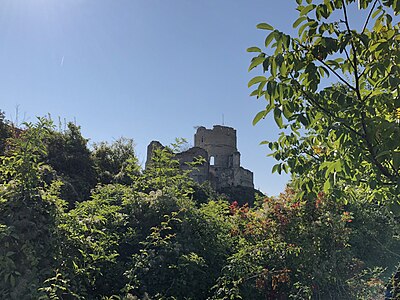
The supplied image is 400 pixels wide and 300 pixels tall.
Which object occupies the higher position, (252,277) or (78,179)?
(78,179)

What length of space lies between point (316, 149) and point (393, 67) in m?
1.05

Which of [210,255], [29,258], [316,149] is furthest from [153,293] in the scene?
[316,149]

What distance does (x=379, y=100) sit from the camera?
7.55 feet

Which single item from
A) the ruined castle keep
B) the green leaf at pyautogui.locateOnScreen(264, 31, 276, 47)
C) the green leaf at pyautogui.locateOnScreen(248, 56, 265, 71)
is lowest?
the green leaf at pyautogui.locateOnScreen(248, 56, 265, 71)

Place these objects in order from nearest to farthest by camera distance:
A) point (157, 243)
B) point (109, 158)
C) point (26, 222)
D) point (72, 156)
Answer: point (26, 222), point (157, 243), point (72, 156), point (109, 158)

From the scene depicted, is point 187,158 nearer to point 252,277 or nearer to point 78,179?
point 78,179

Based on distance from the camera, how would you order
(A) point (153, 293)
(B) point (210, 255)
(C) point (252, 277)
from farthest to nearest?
(B) point (210, 255)
(C) point (252, 277)
(A) point (153, 293)

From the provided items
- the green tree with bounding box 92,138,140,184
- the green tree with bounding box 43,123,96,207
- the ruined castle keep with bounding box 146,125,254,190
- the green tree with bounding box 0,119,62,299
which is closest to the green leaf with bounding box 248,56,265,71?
the green tree with bounding box 0,119,62,299

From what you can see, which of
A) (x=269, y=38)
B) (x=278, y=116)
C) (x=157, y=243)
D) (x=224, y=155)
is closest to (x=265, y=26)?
(x=269, y=38)

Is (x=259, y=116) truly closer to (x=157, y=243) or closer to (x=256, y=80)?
(x=256, y=80)

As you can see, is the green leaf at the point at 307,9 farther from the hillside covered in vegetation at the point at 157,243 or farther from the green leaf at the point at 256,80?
the hillside covered in vegetation at the point at 157,243

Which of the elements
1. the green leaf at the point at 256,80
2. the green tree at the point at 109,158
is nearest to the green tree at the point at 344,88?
the green leaf at the point at 256,80

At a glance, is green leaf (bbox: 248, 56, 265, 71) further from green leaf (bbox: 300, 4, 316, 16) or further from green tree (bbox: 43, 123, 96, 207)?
green tree (bbox: 43, 123, 96, 207)

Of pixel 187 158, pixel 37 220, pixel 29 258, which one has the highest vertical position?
pixel 187 158
